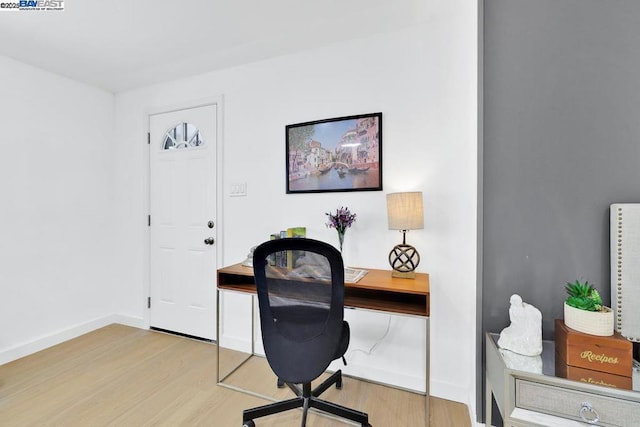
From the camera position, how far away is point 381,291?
178 centimetres

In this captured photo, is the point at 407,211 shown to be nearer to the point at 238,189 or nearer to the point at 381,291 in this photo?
the point at 381,291

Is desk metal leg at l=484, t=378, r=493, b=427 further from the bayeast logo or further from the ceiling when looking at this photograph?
the bayeast logo

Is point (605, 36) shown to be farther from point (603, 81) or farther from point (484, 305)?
point (484, 305)

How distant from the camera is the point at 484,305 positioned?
135 cm

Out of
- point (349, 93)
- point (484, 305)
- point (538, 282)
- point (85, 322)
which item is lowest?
point (85, 322)

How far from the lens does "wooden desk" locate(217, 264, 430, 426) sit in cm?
149

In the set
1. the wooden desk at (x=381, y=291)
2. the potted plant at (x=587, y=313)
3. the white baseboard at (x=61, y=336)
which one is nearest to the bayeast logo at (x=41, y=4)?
the wooden desk at (x=381, y=291)

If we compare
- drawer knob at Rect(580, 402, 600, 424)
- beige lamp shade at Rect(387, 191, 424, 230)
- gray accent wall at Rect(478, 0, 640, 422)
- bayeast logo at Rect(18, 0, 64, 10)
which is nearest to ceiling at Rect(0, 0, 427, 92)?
bayeast logo at Rect(18, 0, 64, 10)

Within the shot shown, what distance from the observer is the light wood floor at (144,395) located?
5.27 feet

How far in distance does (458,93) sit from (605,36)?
68 cm

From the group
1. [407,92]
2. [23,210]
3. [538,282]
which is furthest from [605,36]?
[23,210]

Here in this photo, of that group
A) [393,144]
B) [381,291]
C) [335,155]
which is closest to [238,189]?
[335,155]

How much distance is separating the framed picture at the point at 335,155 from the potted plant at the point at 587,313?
1.18 metres

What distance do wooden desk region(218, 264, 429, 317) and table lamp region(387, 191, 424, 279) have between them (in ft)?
0.25
